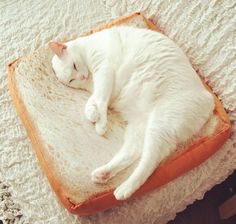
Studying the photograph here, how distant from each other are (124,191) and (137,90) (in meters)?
0.29

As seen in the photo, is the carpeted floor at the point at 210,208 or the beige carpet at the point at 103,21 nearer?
the beige carpet at the point at 103,21

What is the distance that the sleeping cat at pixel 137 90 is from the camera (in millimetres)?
941

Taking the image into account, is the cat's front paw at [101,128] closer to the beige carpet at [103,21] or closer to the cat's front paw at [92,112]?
the cat's front paw at [92,112]

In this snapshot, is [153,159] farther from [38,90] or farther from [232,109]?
[38,90]

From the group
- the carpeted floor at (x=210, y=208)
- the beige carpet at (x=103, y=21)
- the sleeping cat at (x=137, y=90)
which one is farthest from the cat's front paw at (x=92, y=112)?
the carpeted floor at (x=210, y=208)

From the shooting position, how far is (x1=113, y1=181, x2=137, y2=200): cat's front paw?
900 mm

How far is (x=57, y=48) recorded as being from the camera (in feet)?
3.58

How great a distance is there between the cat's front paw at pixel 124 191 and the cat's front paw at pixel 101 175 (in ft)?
0.14

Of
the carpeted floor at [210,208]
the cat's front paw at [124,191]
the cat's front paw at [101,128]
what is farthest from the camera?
the carpeted floor at [210,208]

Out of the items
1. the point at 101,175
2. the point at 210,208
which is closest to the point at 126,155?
the point at 101,175

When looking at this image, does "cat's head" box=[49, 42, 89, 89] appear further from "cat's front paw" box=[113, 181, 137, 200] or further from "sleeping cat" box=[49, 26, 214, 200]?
"cat's front paw" box=[113, 181, 137, 200]

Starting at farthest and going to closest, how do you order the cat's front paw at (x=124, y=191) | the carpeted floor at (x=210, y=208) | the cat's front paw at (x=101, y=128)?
the carpeted floor at (x=210, y=208) → the cat's front paw at (x=101, y=128) → the cat's front paw at (x=124, y=191)

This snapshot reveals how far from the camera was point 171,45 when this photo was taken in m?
1.07

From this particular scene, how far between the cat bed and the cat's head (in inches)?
1.0
